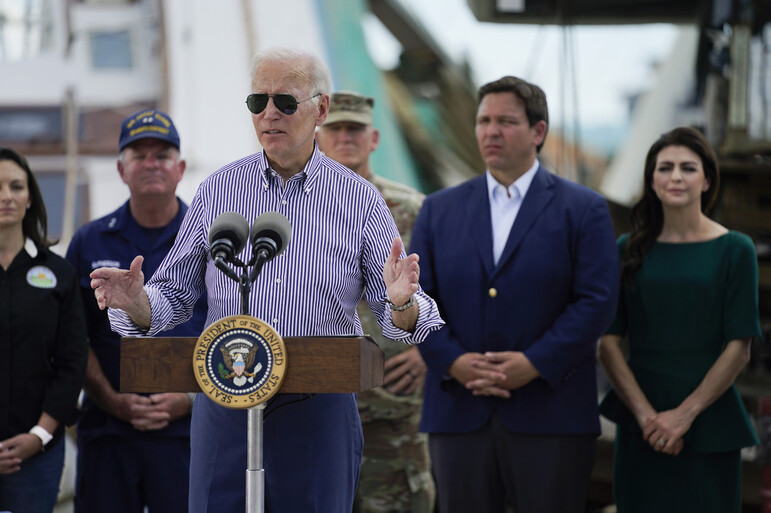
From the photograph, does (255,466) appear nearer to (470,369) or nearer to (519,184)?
(470,369)

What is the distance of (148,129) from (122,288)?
5.47 feet

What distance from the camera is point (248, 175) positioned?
7.94ft

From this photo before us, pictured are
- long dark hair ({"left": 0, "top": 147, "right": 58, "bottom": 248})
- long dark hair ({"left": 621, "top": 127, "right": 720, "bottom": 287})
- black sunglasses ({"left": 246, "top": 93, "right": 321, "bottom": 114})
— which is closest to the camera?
black sunglasses ({"left": 246, "top": 93, "right": 321, "bottom": 114})

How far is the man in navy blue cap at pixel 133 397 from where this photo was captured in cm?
346

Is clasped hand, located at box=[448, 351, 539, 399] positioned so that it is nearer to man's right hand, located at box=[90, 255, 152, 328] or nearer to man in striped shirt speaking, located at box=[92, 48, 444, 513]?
man in striped shirt speaking, located at box=[92, 48, 444, 513]

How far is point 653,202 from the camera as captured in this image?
3.64 m

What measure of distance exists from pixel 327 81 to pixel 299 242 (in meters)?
0.43

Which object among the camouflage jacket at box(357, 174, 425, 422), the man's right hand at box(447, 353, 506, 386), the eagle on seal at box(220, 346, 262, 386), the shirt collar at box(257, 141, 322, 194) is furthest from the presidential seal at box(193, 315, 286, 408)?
the camouflage jacket at box(357, 174, 425, 422)

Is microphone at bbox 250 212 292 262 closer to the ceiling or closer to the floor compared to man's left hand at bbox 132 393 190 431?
closer to the ceiling

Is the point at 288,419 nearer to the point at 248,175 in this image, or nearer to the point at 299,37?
the point at 248,175

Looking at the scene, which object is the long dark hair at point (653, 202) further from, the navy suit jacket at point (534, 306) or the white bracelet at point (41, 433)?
the white bracelet at point (41, 433)

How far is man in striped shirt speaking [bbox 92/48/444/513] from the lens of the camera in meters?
2.20

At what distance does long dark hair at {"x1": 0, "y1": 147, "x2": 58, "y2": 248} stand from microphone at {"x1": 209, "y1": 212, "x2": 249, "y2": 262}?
1690 millimetres

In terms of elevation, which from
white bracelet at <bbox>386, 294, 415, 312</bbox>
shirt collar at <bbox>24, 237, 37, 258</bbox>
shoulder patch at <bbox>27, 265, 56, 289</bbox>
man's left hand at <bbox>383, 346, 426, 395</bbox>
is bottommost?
man's left hand at <bbox>383, 346, 426, 395</bbox>
